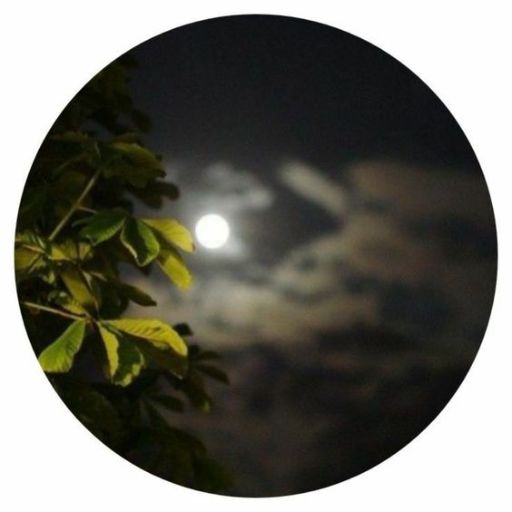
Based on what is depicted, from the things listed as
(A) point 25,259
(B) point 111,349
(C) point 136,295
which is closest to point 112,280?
(C) point 136,295

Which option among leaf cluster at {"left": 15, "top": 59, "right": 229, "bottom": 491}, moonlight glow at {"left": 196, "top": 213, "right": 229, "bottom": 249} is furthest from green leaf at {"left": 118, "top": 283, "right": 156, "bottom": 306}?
moonlight glow at {"left": 196, "top": 213, "right": 229, "bottom": 249}

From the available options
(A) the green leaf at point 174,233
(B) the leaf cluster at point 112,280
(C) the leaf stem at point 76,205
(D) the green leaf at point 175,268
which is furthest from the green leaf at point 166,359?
(C) the leaf stem at point 76,205

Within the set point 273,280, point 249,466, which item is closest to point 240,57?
point 273,280

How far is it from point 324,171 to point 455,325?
2.03 feet

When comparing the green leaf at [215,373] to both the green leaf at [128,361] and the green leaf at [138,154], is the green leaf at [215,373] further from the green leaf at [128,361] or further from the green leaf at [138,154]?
the green leaf at [138,154]

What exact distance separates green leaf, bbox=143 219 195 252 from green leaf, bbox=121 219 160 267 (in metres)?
0.03

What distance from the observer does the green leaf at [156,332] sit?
2688 mm

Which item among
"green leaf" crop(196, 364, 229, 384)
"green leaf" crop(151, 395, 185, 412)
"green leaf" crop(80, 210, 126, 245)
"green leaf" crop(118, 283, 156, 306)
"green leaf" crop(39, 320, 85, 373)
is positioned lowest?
"green leaf" crop(151, 395, 185, 412)

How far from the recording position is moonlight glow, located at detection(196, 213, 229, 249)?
2.61 m

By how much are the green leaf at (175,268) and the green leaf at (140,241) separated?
0.09ft

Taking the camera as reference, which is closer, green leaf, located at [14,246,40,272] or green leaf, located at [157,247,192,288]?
green leaf, located at [157,247,192,288]

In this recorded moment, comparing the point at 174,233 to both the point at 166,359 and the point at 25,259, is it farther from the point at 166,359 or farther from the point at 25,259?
the point at 25,259

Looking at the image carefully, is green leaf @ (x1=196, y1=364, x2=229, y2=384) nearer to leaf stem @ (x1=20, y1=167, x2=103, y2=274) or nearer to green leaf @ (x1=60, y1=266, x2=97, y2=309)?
green leaf @ (x1=60, y1=266, x2=97, y2=309)

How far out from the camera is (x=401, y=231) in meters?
2.67
